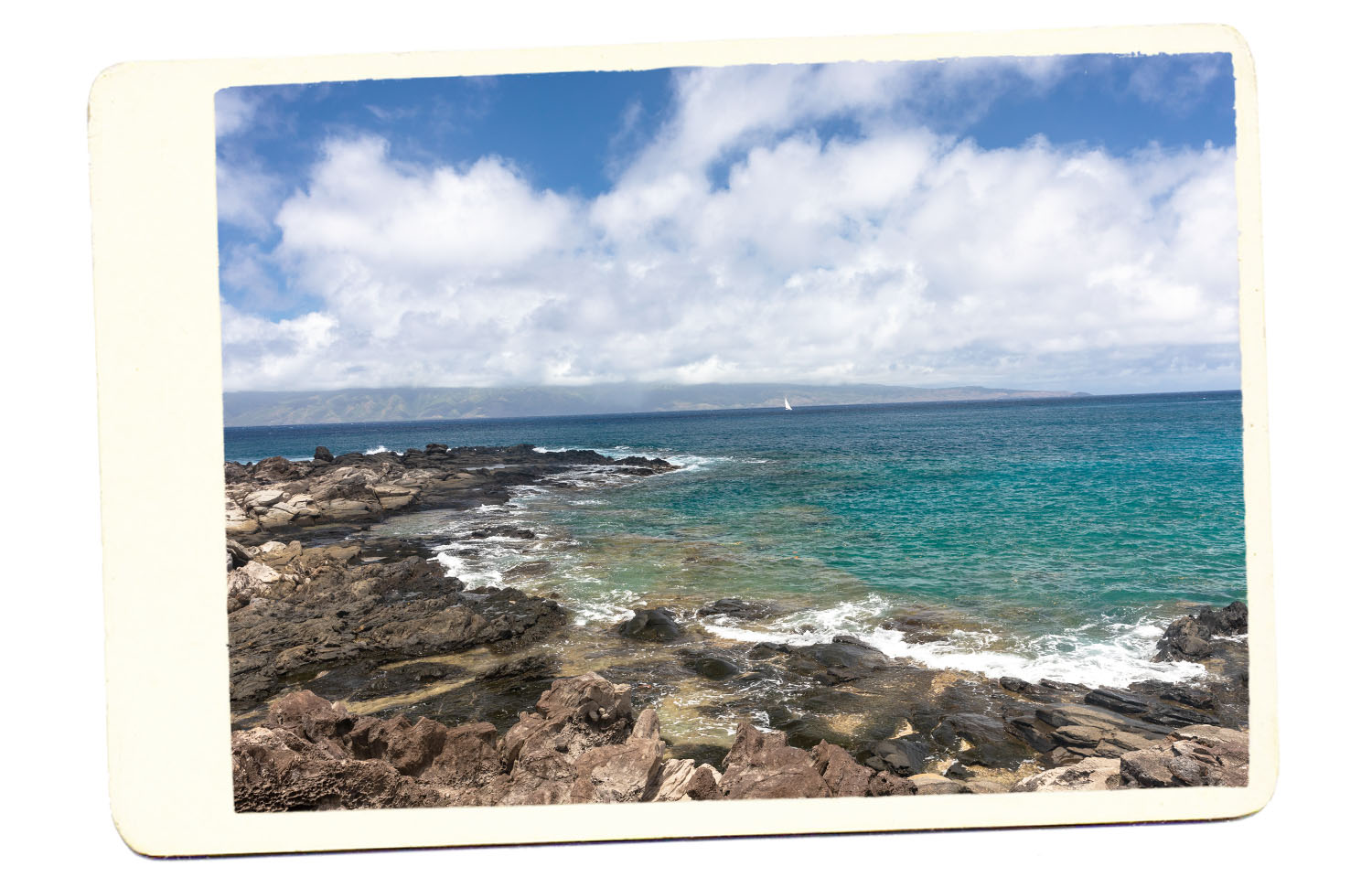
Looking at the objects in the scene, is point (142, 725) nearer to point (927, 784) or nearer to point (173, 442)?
point (173, 442)

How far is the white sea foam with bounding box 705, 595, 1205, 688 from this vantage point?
15.7ft

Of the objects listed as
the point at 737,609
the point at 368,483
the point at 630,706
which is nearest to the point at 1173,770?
the point at 630,706

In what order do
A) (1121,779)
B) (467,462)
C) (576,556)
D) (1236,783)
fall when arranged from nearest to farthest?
(1236,783)
(1121,779)
(576,556)
(467,462)

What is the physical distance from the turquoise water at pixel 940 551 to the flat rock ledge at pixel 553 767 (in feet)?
4.71

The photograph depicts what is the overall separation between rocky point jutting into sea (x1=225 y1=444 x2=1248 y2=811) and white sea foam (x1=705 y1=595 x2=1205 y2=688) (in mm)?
174

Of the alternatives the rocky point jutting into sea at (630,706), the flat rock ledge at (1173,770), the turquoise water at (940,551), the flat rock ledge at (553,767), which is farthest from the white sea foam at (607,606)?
the flat rock ledge at (1173,770)

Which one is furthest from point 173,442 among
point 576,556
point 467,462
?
point 467,462

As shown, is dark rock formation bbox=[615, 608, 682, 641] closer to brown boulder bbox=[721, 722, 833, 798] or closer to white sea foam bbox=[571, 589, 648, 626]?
white sea foam bbox=[571, 589, 648, 626]

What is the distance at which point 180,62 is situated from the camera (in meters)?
2.25

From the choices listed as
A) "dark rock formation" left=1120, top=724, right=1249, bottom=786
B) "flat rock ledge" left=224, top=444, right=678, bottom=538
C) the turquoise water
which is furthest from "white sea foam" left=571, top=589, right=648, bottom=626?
"flat rock ledge" left=224, top=444, right=678, bottom=538

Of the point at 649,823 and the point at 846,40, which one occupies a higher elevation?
the point at 846,40

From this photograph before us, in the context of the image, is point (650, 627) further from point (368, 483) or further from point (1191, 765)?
point (368, 483)

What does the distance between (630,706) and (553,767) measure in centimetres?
89

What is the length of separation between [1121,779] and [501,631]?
5135 millimetres
